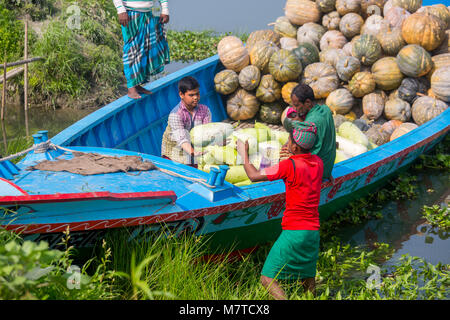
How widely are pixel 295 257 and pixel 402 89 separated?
4.66 m

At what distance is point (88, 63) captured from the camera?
11484 mm

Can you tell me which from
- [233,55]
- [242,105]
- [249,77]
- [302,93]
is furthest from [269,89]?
[302,93]

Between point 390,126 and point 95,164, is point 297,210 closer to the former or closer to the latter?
point 95,164

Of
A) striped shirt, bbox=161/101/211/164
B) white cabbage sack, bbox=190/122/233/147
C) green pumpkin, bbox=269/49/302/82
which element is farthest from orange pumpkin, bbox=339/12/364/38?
white cabbage sack, bbox=190/122/233/147

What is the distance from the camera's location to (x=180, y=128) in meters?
5.22

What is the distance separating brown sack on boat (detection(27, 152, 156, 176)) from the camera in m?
4.33

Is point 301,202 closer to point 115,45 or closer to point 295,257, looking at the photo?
point 295,257

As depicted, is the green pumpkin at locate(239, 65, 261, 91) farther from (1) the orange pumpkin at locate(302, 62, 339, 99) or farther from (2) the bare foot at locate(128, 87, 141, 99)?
(2) the bare foot at locate(128, 87, 141, 99)

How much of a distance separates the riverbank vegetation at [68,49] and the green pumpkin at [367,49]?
240 inches

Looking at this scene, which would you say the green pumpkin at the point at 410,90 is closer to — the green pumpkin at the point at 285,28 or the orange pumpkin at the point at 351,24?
the orange pumpkin at the point at 351,24

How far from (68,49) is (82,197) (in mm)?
8549

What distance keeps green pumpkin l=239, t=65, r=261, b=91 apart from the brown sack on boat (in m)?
3.69
